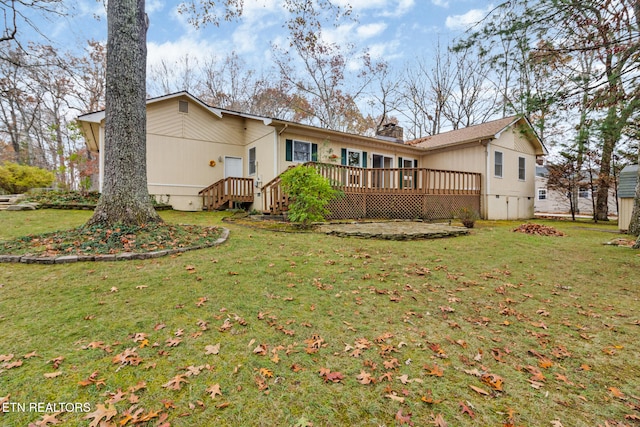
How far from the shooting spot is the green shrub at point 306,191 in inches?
312

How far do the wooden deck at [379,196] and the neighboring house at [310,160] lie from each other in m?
0.04

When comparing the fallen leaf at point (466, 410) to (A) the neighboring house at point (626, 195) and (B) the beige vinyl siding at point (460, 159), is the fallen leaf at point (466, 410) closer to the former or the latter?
(A) the neighboring house at point (626, 195)

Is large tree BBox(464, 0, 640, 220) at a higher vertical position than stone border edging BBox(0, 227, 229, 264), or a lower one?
higher

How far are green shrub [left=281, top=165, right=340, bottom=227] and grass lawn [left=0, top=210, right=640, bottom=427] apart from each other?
11.3 ft

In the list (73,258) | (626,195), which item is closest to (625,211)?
(626,195)

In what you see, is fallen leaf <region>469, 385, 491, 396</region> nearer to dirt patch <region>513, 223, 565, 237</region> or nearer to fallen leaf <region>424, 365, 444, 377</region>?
fallen leaf <region>424, 365, 444, 377</region>

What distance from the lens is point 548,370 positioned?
7.33 ft

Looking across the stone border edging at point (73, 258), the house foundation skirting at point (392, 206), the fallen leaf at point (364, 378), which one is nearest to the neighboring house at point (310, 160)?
the house foundation skirting at point (392, 206)

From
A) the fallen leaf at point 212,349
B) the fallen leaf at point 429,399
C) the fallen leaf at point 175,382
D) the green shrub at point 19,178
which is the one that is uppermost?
the green shrub at point 19,178

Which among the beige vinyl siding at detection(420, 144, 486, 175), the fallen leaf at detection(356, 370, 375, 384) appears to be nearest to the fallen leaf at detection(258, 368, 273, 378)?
the fallen leaf at detection(356, 370, 375, 384)

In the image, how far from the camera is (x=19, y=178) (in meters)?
14.7

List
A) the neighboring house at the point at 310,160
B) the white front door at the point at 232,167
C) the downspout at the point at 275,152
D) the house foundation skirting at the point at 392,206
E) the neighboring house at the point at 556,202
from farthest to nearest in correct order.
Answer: the neighboring house at the point at 556,202
the white front door at the point at 232,167
the downspout at the point at 275,152
the neighboring house at the point at 310,160
the house foundation skirting at the point at 392,206

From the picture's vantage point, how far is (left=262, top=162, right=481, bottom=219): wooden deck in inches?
414

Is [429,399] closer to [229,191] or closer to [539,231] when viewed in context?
[539,231]
